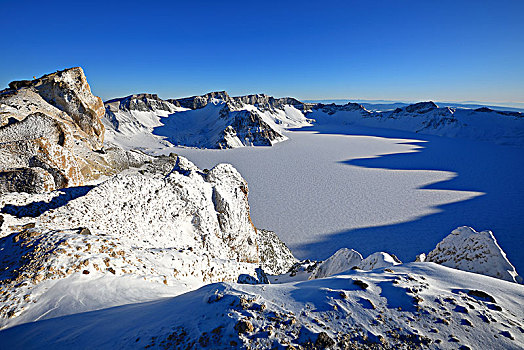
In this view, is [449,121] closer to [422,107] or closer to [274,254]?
[422,107]

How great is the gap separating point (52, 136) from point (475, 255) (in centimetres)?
2363

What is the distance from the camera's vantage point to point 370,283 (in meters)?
5.86

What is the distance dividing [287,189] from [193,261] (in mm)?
29547

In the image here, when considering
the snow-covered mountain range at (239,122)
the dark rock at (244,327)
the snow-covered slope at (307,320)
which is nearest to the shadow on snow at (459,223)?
the snow-covered slope at (307,320)

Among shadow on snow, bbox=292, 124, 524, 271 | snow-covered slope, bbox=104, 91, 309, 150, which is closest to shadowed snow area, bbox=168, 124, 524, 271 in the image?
shadow on snow, bbox=292, 124, 524, 271

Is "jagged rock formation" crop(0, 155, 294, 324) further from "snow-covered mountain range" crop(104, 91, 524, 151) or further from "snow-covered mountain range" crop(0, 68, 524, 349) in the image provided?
"snow-covered mountain range" crop(104, 91, 524, 151)

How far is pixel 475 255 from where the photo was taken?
9500 millimetres

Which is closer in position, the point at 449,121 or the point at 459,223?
the point at 459,223

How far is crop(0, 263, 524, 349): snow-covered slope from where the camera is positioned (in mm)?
4105

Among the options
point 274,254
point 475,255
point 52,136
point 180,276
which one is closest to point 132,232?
point 180,276

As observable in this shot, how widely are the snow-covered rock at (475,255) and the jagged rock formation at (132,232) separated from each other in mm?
9298

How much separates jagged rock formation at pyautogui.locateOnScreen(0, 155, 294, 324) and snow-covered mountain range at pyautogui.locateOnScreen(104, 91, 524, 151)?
65.2m

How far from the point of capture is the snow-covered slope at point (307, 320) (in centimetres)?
411

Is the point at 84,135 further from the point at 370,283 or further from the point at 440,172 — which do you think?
the point at 440,172
